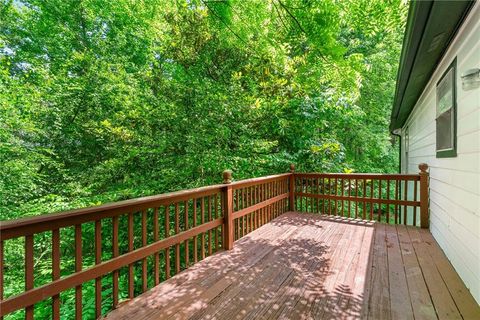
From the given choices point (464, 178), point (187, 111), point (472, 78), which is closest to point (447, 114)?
point (464, 178)

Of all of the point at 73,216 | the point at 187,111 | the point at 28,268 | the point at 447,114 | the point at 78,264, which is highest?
the point at 187,111

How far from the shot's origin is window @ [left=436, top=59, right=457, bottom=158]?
2.58 metres

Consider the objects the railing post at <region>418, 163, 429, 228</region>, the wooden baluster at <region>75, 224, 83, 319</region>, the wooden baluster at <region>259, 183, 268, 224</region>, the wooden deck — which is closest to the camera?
the wooden baluster at <region>75, 224, 83, 319</region>

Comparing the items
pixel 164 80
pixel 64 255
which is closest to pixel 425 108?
pixel 164 80

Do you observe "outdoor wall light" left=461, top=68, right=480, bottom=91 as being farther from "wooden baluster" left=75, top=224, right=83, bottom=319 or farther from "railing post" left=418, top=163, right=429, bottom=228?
"wooden baluster" left=75, top=224, right=83, bottom=319

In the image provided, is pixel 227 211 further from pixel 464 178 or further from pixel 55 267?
pixel 464 178

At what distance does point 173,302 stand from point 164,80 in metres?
5.11

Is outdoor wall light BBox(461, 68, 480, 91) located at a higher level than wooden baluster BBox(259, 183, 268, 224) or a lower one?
higher

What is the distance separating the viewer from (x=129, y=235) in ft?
6.90

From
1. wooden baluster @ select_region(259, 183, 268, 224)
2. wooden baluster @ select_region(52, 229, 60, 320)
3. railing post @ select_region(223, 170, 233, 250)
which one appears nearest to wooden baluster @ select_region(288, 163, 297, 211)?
wooden baluster @ select_region(259, 183, 268, 224)

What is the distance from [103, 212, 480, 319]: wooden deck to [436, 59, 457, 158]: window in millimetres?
1271

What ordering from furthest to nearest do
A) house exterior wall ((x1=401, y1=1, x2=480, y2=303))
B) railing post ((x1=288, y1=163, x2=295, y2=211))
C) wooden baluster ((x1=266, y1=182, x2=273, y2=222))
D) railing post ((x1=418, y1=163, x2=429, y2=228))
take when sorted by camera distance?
railing post ((x1=288, y1=163, x2=295, y2=211)) < wooden baluster ((x1=266, y1=182, x2=273, y2=222)) < railing post ((x1=418, y1=163, x2=429, y2=228)) < house exterior wall ((x1=401, y1=1, x2=480, y2=303))

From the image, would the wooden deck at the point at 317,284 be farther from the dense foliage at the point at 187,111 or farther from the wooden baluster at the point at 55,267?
the dense foliage at the point at 187,111

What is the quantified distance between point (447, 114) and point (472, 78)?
112 centimetres
